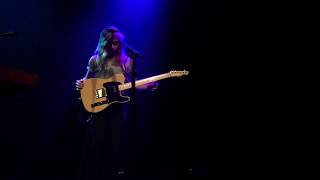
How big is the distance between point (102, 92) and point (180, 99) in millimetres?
1261

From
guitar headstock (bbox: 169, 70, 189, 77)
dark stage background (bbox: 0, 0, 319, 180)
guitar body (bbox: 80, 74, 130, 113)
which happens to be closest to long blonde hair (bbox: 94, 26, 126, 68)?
guitar body (bbox: 80, 74, 130, 113)

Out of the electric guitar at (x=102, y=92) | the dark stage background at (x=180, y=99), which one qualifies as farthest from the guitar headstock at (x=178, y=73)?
the dark stage background at (x=180, y=99)

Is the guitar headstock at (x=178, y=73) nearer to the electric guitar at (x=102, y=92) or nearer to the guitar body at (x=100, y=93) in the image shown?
the electric guitar at (x=102, y=92)

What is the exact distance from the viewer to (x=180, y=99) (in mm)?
5438

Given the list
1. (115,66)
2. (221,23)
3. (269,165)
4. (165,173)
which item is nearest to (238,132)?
(269,165)

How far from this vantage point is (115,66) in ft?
15.3

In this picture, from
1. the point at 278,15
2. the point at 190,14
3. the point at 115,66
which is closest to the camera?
the point at 115,66

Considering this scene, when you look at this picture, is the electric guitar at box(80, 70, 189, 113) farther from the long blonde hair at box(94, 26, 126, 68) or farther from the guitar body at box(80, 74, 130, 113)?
the long blonde hair at box(94, 26, 126, 68)

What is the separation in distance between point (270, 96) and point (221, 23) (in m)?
1.17

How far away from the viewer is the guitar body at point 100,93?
4547 millimetres

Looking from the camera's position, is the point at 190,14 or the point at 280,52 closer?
the point at 280,52

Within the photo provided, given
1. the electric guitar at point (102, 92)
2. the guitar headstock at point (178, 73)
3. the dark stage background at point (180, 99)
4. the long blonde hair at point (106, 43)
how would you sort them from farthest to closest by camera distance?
the dark stage background at point (180, 99) → the guitar headstock at point (178, 73) → the long blonde hair at point (106, 43) → the electric guitar at point (102, 92)

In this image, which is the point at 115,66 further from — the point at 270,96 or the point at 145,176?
the point at 270,96

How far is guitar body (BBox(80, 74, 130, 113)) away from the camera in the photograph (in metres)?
4.55
